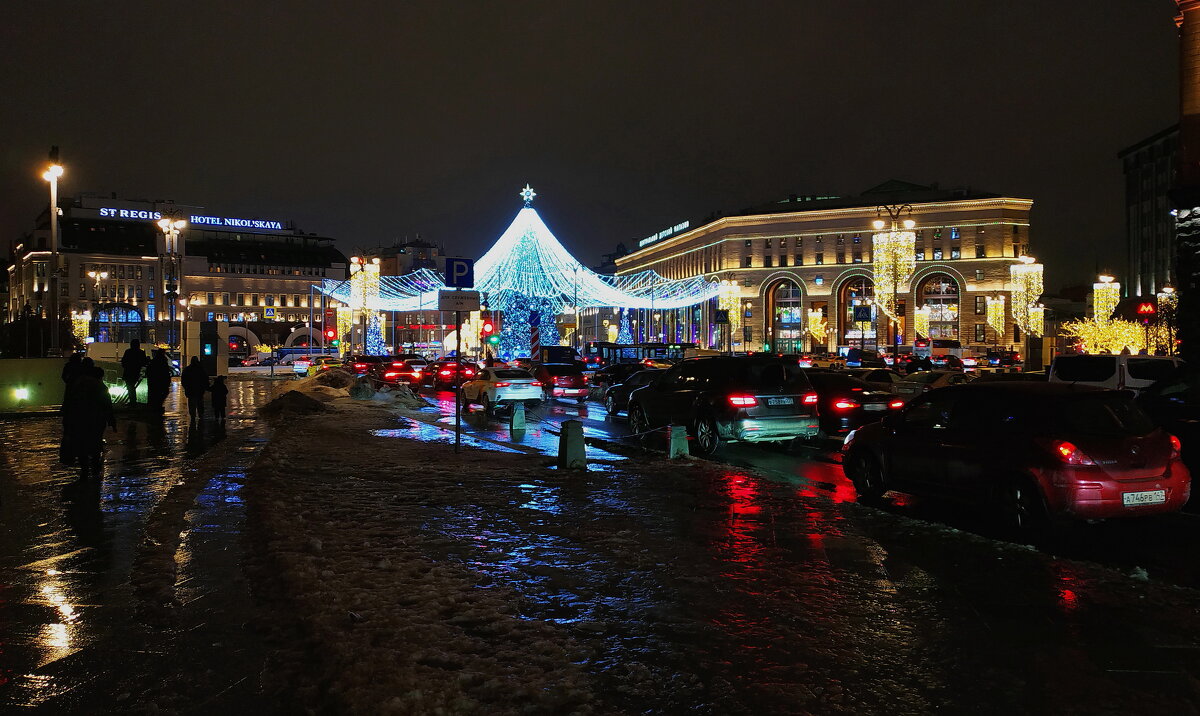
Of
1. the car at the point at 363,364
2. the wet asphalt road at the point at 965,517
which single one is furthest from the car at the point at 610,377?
the car at the point at 363,364

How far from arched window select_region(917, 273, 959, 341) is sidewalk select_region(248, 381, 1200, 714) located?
337ft

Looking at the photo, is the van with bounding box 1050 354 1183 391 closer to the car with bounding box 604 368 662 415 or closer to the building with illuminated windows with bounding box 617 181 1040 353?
the car with bounding box 604 368 662 415

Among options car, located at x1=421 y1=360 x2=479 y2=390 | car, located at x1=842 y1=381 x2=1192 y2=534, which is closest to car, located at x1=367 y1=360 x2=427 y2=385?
car, located at x1=421 y1=360 x2=479 y2=390

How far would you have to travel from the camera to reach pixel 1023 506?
9445 mm

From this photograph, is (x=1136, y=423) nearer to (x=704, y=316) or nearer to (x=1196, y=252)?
(x=1196, y=252)

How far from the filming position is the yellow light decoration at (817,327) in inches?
4107

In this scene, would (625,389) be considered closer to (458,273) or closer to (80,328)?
(458,273)

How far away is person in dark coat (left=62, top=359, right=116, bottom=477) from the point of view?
44.6 feet

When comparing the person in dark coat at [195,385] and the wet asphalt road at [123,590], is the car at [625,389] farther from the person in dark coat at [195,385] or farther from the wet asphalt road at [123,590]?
the wet asphalt road at [123,590]

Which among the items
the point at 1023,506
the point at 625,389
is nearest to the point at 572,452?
the point at 1023,506

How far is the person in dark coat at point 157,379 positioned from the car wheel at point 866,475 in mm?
19833

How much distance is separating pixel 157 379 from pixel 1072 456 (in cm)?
2315

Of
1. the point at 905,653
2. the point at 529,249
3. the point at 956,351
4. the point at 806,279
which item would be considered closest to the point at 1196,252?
the point at 905,653

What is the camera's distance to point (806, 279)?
376 feet
